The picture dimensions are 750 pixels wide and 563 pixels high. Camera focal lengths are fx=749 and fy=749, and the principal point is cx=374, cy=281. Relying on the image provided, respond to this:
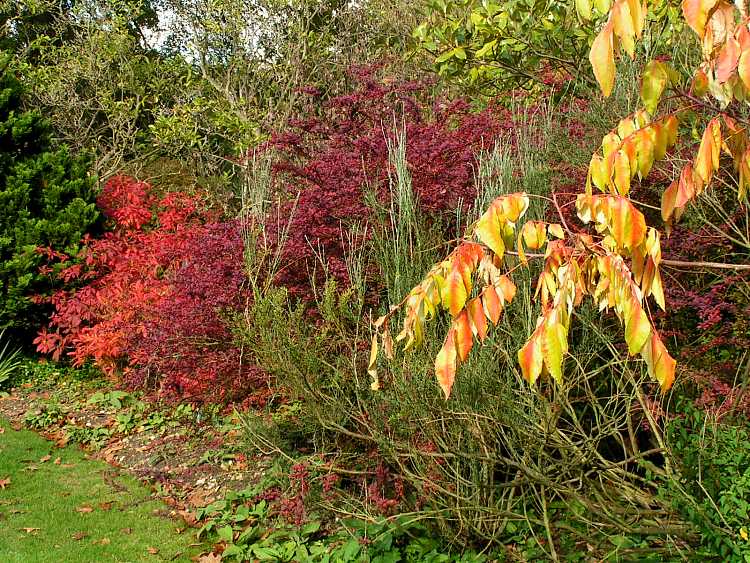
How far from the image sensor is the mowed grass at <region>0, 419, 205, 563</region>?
14.0 feet

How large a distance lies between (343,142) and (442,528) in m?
3.26

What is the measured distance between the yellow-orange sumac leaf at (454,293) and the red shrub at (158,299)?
10.3 feet

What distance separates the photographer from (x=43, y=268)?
7.63 m

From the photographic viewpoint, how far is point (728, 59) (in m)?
1.58

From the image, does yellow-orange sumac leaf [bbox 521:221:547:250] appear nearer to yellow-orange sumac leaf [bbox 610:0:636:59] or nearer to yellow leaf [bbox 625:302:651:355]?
yellow leaf [bbox 625:302:651:355]

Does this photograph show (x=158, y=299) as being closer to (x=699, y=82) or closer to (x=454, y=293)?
(x=454, y=293)

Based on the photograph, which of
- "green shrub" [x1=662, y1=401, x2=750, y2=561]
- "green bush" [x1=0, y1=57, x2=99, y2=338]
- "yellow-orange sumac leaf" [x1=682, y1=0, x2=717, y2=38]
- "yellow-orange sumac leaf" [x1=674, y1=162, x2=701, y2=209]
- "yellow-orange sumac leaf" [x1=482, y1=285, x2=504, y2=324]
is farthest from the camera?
"green bush" [x1=0, y1=57, x2=99, y2=338]

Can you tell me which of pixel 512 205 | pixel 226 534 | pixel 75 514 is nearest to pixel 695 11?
pixel 512 205

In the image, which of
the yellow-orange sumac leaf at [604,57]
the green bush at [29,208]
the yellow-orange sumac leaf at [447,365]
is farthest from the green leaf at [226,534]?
the green bush at [29,208]

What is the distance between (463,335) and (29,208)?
291 inches

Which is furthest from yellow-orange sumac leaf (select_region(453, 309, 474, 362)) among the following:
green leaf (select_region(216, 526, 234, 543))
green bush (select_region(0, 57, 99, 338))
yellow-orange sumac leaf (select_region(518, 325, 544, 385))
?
green bush (select_region(0, 57, 99, 338))

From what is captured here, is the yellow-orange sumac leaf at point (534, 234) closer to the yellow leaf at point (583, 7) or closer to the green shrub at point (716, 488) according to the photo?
the yellow leaf at point (583, 7)

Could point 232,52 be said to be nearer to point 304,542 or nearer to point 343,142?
point 343,142

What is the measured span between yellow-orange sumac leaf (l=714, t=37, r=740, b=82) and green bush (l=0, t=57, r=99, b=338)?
7.14 m
